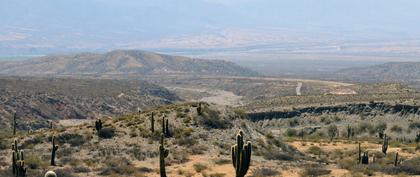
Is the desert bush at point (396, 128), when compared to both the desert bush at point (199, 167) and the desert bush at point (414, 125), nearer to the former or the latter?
the desert bush at point (414, 125)

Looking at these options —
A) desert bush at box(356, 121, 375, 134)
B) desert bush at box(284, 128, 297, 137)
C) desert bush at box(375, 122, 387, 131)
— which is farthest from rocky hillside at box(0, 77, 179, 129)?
desert bush at box(375, 122, 387, 131)

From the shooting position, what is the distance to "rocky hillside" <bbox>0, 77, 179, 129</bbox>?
77.6m

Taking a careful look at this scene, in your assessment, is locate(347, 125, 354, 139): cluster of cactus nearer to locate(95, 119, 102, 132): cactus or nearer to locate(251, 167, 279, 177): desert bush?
locate(95, 119, 102, 132): cactus

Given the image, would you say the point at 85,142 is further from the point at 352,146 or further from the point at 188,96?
the point at 188,96

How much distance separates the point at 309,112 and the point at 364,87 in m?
35.4

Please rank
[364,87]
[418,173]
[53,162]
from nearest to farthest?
[418,173] < [53,162] < [364,87]

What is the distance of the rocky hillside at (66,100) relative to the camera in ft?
255

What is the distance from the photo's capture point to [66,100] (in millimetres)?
90375

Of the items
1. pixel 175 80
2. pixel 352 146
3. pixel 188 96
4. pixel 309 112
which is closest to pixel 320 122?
pixel 309 112

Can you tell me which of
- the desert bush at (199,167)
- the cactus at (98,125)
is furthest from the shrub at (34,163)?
the desert bush at (199,167)

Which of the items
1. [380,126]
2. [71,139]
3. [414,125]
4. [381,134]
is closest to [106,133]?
[71,139]

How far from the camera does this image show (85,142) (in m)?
36.0

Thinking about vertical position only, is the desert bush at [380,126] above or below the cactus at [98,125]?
below

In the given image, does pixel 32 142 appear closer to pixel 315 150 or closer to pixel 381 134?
pixel 315 150
